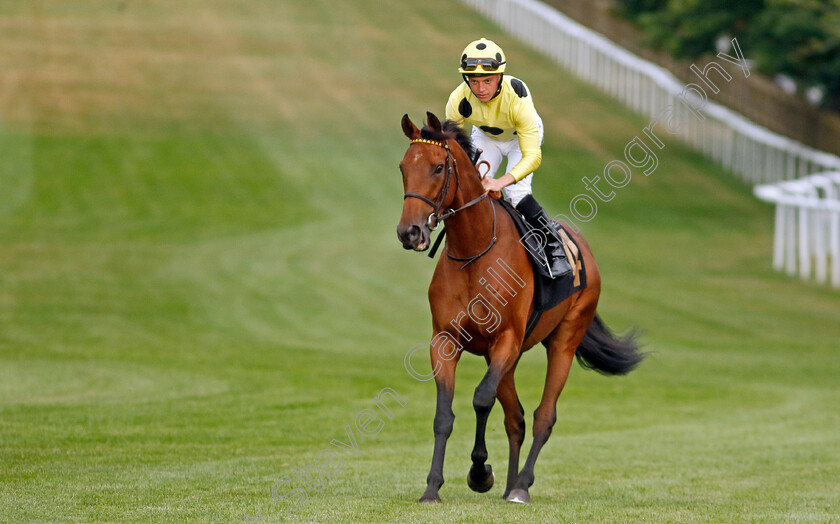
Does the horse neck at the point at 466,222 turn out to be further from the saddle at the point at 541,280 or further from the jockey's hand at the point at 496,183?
the saddle at the point at 541,280

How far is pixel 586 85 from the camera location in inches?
1738

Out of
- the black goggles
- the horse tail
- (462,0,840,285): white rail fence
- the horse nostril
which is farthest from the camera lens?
(462,0,840,285): white rail fence

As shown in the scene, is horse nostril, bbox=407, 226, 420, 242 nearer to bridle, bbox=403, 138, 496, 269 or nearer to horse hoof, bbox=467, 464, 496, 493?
bridle, bbox=403, 138, 496, 269

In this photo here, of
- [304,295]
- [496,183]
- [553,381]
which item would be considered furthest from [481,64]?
[304,295]

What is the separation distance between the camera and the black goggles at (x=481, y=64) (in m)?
7.85

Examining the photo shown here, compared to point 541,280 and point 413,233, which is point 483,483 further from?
point 413,233

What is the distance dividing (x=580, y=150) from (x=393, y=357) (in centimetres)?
2134

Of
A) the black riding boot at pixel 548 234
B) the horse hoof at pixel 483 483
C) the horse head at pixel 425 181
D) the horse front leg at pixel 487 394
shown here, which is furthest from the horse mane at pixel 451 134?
the horse hoof at pixel 483 483

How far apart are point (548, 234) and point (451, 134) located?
1370 millimetres

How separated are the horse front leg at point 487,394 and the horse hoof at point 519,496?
0.26 metres

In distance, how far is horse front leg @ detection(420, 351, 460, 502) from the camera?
24.5ft

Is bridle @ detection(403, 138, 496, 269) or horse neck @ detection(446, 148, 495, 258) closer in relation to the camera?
bridle @ detection(403, 138, 496, 269)

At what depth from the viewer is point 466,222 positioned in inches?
306

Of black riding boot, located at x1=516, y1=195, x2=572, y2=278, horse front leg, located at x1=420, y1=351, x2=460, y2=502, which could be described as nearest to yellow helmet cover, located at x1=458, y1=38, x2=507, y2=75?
black riding boot, located at x1=516, y1=195, x2=572, y2=278
